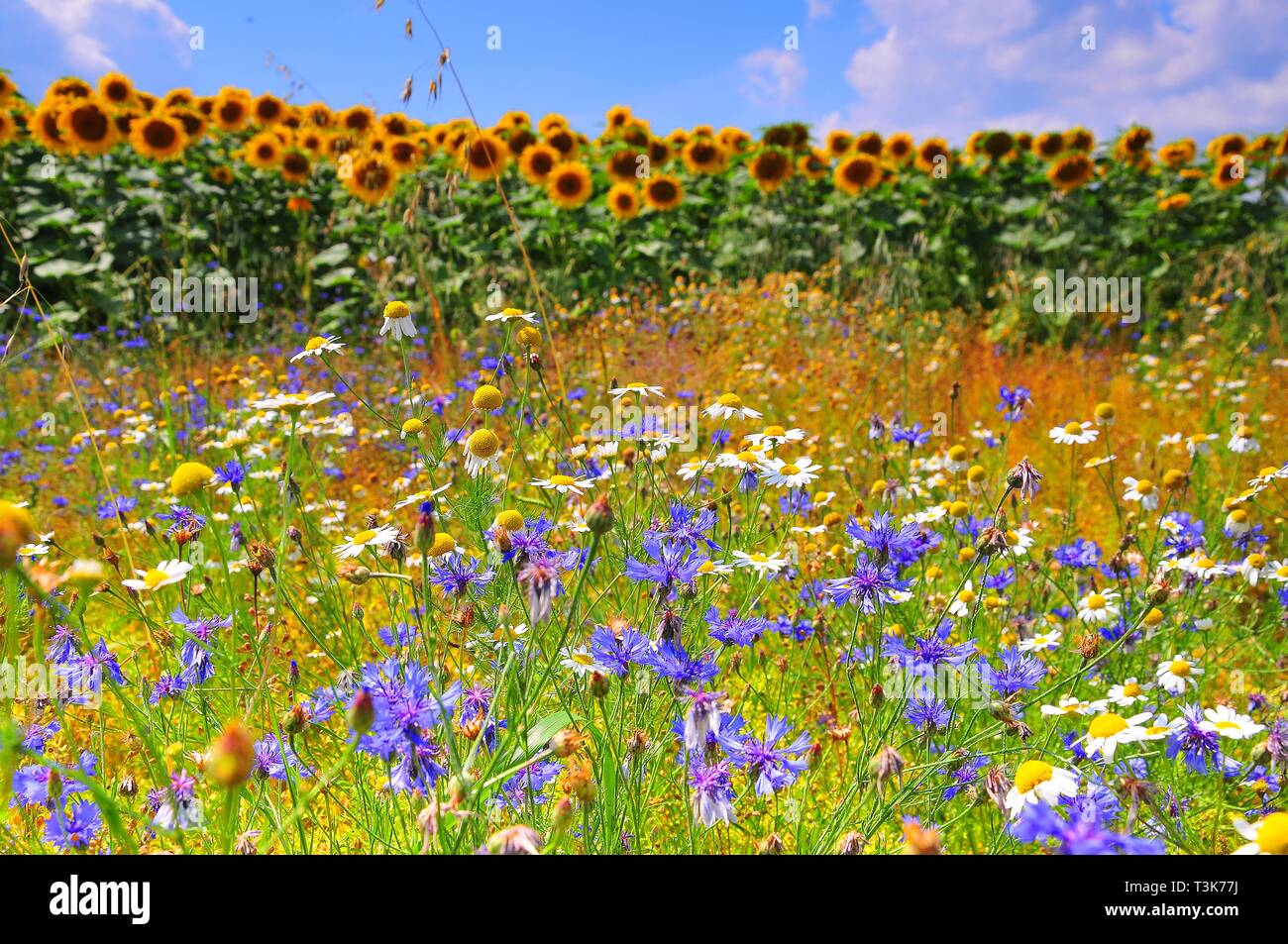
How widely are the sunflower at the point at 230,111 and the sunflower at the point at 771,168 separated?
16.6ft

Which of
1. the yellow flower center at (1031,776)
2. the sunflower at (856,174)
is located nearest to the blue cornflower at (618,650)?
the yellow flower center at (1031,776)

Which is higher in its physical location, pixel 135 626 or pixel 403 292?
pixel 403 292

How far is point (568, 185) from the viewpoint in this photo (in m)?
7.02

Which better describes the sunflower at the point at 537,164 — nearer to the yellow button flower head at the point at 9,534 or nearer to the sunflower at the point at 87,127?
the sunflower at the point at 87,127

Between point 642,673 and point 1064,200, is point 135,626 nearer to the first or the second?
point 642,673

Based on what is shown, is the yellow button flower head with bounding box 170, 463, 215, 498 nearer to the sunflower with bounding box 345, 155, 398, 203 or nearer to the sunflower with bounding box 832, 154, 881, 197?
the sunflower with bounding box 345, 155, 398, 203

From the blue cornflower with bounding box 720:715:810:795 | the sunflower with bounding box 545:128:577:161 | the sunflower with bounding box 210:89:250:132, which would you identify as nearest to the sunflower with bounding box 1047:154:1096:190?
the sunflower with bounding box 545:128:577:161

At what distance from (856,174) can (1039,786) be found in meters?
7.79

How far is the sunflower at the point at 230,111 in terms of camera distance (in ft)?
26.9

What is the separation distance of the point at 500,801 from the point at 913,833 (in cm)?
75

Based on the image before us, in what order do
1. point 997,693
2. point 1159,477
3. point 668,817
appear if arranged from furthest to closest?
point 1159,477, point 668,817, point 997,693

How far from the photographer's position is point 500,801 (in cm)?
129

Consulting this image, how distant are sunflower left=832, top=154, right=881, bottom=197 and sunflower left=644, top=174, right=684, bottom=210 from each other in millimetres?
1544
